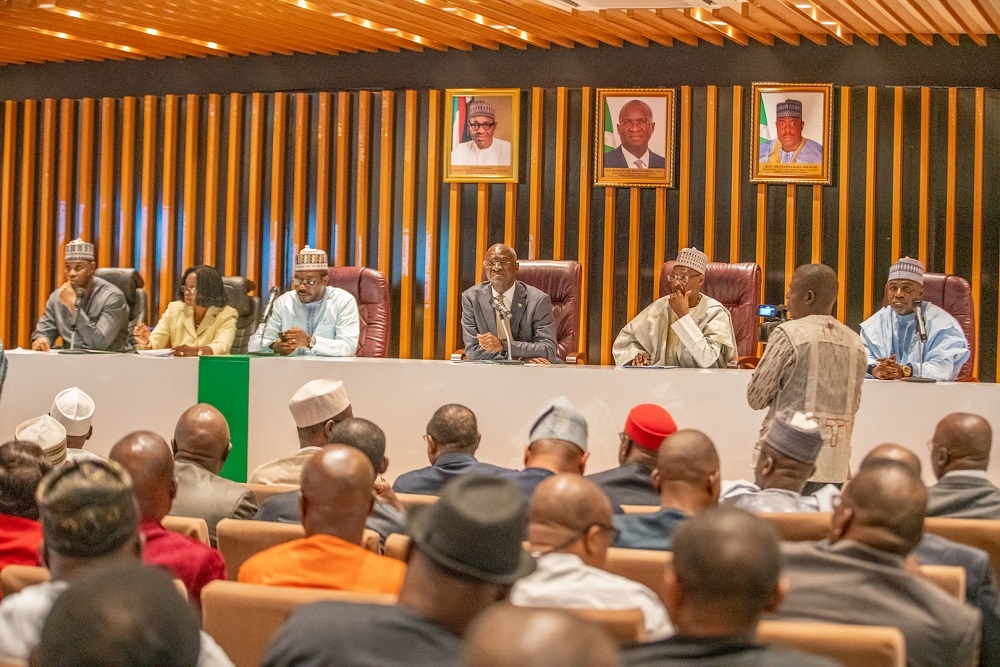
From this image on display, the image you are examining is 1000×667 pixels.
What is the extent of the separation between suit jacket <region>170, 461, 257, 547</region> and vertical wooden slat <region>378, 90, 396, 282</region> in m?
4.95

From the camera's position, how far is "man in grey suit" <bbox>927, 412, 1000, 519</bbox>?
3146mm

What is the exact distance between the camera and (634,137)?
776cm

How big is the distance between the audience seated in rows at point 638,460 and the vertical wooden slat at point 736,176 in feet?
14.0

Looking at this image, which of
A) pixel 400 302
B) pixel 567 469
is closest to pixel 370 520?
pixel 567 469

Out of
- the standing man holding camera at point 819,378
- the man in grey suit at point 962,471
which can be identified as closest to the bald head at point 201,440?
the standing man holding camera at point 819,378

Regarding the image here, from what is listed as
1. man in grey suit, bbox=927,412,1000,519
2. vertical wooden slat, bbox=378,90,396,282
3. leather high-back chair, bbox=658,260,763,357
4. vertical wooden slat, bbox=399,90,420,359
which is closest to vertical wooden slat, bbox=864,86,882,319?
leather high-back chair, bbox=658,260,763,357

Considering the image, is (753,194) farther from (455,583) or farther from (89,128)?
(455,583)

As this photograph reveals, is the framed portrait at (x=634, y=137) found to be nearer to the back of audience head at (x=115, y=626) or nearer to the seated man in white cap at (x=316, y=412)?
the seated man in white cap at (x=316, y=412)

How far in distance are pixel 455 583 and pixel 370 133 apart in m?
6.98

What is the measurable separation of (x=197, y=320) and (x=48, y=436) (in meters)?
2.76

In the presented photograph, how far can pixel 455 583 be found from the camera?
162 cm

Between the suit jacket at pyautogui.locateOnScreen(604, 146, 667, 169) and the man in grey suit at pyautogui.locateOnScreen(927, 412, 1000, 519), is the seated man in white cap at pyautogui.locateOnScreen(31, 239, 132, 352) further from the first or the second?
the man in grey suit at pyautogui.locateOnScreen(927, 412, 1000, 519)

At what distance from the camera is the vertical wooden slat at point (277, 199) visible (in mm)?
8379

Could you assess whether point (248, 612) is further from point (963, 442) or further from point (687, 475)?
point (963, 442)
